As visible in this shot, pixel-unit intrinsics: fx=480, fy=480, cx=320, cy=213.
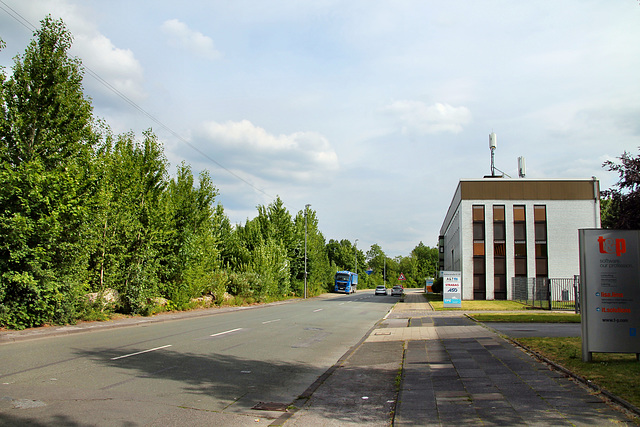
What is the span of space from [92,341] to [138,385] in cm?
671

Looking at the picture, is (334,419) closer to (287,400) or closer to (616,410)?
(287,400)

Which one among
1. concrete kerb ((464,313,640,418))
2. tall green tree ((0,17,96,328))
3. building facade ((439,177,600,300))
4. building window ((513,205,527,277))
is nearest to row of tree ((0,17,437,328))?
tall green tree ((0,17,96,328))

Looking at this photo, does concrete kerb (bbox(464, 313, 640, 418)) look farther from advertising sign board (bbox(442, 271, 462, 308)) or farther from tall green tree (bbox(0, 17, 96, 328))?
advertising sign board (bbox(442, 271, 462, 308))

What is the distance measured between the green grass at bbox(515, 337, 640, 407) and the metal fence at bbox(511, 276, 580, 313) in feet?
48.3

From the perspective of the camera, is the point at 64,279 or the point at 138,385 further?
the point at 64,279

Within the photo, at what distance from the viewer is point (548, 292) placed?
28.5 m

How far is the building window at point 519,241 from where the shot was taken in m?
43.6

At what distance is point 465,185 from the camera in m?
44.8

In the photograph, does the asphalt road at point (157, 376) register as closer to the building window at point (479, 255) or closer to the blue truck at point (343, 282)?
the building window at point (479, 255)

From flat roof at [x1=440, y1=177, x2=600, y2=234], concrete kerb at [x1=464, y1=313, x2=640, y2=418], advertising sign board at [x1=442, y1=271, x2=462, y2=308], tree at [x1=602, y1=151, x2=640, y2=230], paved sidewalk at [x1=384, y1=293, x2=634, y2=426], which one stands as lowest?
paved sidewalk at [x1=384, y1=293, x2=634, y2=426]

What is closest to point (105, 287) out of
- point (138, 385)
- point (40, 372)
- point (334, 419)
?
point (40, 372)

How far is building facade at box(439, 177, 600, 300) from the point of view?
43.2 metres

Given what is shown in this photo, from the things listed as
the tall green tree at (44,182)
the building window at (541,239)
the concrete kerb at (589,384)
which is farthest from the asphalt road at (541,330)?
the building window at (541,239)

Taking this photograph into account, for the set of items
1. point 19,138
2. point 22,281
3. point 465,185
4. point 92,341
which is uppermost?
point 465,185
